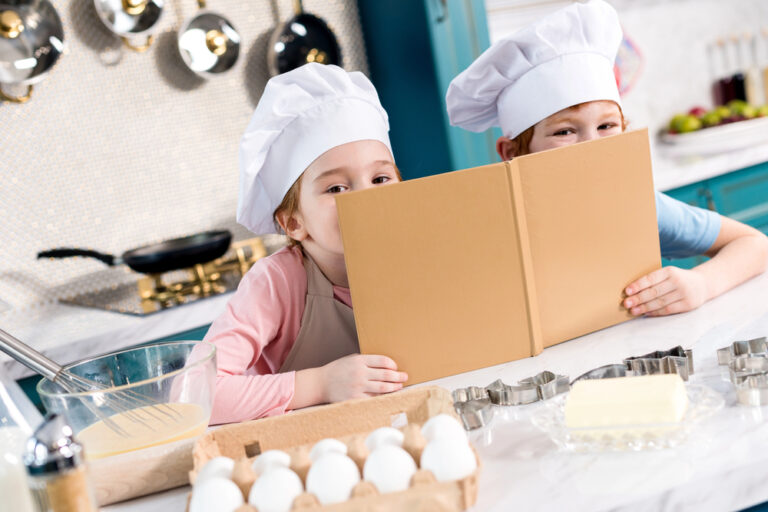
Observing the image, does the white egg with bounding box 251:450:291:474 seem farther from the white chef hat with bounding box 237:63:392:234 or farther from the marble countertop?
the marble countertop

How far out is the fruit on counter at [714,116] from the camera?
2.87m

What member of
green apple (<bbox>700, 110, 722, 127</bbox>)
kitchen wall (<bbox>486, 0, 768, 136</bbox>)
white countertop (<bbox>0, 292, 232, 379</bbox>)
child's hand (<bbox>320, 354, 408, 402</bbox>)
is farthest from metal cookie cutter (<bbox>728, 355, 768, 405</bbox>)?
kitchen wall (<bbox>486, 0, 768, 136</bbox>)

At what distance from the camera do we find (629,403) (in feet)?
2.19

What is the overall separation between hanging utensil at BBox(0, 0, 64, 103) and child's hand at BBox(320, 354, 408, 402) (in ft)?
5.37

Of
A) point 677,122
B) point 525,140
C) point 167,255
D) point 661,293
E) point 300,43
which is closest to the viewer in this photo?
point 661,293

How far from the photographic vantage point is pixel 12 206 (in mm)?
2262

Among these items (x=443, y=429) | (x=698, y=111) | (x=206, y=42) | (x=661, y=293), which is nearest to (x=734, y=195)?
(x=698, y=111)

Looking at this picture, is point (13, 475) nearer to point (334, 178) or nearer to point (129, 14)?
point (334, 178)

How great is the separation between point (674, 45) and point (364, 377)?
2819 millimetres

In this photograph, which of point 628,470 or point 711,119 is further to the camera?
point 711,119

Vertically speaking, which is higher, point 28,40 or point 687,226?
point 28,40

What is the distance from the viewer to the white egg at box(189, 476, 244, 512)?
59 cm

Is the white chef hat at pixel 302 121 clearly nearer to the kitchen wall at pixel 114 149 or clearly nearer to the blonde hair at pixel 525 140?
the blonde hair at pixel 525 140

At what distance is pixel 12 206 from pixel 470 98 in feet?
5.04
